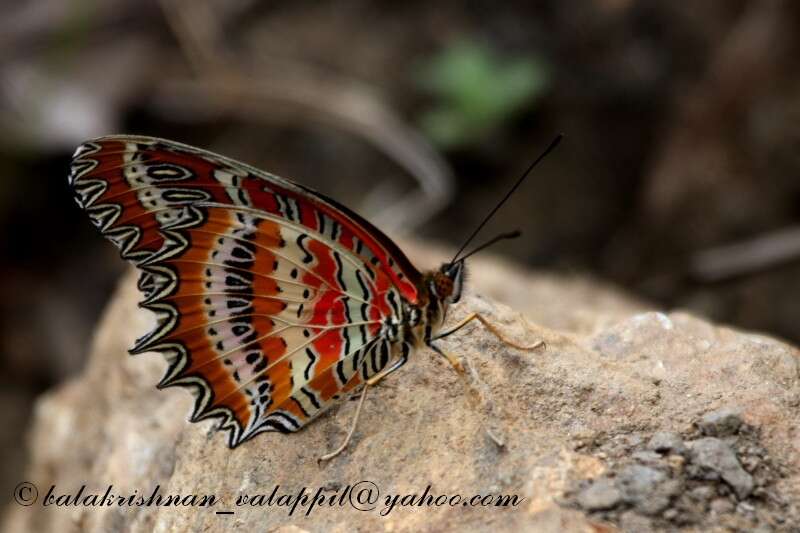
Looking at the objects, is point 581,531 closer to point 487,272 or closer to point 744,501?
point 744,501

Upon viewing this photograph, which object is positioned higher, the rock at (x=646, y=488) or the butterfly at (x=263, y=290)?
the butterfly at (x=263, y=290)

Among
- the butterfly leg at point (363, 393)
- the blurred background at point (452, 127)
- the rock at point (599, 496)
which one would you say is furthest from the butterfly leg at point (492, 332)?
the blurred background at point (452, 127)

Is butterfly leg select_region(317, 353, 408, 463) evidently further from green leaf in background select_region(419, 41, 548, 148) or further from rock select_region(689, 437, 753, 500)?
green leaf in background select_region(419, 41, 548, 148)

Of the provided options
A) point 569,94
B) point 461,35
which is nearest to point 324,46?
point 461,35

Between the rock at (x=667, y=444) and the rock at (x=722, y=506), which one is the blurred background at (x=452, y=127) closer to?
the rock at (x=667, y=444)

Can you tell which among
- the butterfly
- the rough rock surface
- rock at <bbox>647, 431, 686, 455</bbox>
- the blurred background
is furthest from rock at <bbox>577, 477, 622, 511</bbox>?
the blurred background
